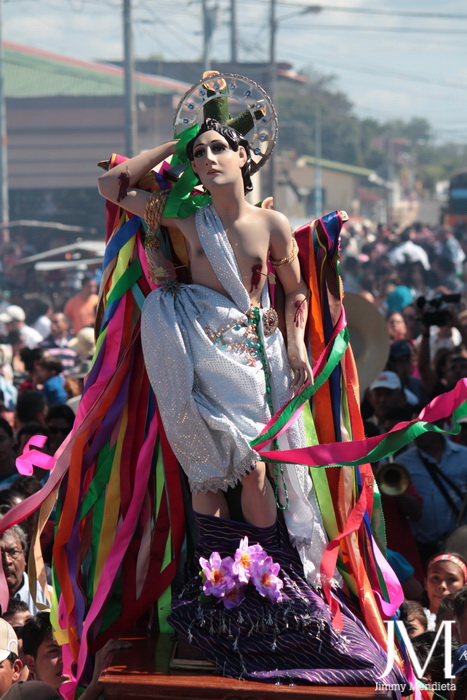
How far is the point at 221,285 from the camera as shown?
388 centimetres

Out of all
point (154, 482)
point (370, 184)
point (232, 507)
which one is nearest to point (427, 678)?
point (232, 507)

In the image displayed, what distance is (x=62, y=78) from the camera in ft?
86.5

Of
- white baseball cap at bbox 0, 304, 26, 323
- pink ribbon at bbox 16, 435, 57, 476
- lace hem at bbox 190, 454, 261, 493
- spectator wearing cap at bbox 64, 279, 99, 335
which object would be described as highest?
lace hem at bbox 190, 454, 261, 493

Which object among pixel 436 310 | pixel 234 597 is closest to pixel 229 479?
pixel 234 597

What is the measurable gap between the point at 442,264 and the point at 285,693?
1307 centimetres

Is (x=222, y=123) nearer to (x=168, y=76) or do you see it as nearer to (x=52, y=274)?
(x=52, y=274)

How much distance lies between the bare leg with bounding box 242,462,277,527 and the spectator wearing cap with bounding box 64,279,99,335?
25.7 ft

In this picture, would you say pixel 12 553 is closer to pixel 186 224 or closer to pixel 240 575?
pixel 240 575

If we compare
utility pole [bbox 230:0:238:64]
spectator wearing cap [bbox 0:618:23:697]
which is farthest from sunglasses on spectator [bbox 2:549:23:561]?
utility pole [bbox 230:0:238:64]

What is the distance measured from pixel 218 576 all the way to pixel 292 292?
1.06 metres

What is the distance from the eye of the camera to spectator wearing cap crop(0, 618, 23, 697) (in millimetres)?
3871

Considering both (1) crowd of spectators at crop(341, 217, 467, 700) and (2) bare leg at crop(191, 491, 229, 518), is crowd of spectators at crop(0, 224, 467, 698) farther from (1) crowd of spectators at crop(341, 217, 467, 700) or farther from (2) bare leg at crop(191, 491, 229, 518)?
(2) bare leg at crop(191, 491, 229, 518)

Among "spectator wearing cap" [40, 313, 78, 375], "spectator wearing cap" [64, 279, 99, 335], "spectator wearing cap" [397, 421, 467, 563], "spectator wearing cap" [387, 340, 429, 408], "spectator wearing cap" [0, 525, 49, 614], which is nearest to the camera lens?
"spectator wearing cap" [0, 525, 49, 614]

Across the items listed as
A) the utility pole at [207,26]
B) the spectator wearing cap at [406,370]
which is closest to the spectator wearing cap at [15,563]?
the spectator wearing cap at [406,370]
